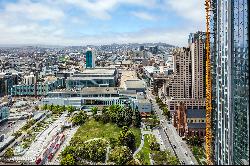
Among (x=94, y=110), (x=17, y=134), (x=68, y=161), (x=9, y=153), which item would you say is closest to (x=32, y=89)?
(x=94, y=110)

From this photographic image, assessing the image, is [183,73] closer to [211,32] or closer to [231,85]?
[211,32]

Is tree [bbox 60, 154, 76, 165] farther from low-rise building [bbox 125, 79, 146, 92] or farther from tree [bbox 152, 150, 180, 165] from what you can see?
low-rise building [bbox 125, 79, 146, 92]

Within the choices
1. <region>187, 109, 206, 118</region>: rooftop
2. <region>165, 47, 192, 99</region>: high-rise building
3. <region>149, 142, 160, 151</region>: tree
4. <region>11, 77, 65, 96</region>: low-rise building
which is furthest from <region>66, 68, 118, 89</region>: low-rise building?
<region>149, 142, 160, 151</region>: tree

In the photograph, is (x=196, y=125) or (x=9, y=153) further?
(x=196, y=125)

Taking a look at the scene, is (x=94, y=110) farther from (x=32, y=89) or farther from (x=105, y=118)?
(x=32, y=89)

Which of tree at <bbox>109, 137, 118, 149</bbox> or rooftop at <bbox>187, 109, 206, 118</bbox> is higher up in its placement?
rooftop at <bbox>187, 109, 206, 118</bbox>
